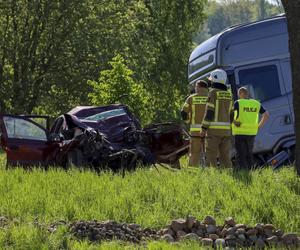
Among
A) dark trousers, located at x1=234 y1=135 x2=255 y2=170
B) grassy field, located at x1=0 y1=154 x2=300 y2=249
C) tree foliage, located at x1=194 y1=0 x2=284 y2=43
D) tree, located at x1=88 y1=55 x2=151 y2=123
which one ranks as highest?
tree foliage, located at x1=194 y1=0 x2=284 y2=43

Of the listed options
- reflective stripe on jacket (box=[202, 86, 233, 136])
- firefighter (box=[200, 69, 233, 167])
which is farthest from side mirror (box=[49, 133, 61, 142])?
reflective stripe on jacket (box=[202, 86, 233, 136])

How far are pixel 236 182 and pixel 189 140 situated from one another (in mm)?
4133

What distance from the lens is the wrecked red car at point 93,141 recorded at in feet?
38.7

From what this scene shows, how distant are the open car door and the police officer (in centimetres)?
358

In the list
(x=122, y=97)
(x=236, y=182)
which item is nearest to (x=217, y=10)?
(x=122, y=97)

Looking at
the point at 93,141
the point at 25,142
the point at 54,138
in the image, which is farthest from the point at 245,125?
the point at 25,142

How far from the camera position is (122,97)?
18.6m

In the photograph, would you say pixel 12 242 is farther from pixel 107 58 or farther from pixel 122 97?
pixel 107 58

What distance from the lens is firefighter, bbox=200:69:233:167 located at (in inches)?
436

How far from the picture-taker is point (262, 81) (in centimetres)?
1230

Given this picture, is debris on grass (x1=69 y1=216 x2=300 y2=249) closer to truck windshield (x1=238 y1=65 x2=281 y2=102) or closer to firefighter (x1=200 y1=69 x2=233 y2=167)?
firefighter (x1=200 y1=69 x2=233 y2=167)

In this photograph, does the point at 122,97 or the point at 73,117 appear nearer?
the point at 73,117

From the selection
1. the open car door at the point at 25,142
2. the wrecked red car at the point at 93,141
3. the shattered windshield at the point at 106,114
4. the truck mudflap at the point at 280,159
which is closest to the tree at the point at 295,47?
the truck mudflap at the point at 280,159

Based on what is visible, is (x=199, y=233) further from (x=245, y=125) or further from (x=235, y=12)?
(x=235, y=12)
